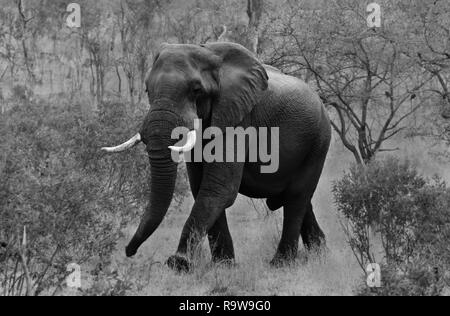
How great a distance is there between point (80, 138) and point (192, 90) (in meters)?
4.56

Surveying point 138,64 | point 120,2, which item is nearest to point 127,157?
point 138,64

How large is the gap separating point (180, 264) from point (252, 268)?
0.87m

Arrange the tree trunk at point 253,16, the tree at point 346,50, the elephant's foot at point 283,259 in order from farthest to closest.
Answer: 1. the tree trunk at point 253,16
2. the tree at point 346,50
3. the elephant's foot at point 283,259

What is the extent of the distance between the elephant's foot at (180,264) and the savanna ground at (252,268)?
7cm

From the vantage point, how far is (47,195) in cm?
647

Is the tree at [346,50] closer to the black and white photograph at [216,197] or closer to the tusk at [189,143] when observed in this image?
the black and white photograph at [216,197]

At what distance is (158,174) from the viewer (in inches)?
285

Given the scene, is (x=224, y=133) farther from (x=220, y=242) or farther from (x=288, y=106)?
(x=220, y=242)

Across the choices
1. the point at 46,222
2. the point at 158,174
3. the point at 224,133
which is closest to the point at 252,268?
the point at 224,133

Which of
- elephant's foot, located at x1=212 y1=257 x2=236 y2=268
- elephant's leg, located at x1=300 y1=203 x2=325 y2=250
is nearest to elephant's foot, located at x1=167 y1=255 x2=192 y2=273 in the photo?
elephant's foot, located at x1=212 y1=257 x2=236 y2=268

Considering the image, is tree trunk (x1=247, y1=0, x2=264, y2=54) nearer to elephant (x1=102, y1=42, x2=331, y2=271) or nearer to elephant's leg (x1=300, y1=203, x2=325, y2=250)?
elephant's leg (x1=300, y1=203, x2=325, y2=250)

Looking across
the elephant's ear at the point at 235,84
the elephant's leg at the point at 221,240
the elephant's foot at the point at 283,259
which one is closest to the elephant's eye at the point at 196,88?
the elephant's ear at the point at 235,84

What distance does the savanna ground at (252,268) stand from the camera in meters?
7.16

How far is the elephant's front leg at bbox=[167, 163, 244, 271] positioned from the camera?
24.9ft
